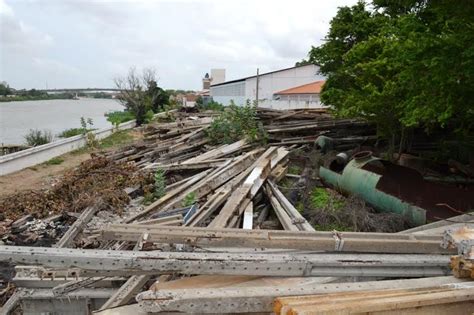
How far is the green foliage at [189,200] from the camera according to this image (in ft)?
21.2

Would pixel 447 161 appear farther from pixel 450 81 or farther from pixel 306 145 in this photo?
pixel 450 81

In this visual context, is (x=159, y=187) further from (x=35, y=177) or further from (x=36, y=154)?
(x=36, y=154)

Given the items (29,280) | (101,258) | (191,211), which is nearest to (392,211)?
(191,211)

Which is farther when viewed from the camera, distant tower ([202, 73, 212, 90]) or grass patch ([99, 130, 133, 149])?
distant tower ([202, 73, 212, 90])

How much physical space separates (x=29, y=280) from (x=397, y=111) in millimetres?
7713

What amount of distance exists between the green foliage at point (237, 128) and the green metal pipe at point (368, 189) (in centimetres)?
407

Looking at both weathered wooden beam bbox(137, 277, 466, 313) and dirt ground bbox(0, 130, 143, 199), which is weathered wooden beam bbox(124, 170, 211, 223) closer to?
weathered wooden beam bbox(137, 277, 466, 313)

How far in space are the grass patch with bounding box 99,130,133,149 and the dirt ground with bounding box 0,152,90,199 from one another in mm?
3039

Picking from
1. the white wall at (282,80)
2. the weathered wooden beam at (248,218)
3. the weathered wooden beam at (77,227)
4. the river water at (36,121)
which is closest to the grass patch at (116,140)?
the river water at (36,121)

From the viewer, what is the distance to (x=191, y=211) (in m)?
5.86

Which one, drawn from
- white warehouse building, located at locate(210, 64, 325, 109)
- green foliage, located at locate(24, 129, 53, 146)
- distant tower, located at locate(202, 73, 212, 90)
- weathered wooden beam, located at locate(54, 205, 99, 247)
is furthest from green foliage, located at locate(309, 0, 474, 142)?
distant tower, located at locate(202, 73, 212, 90)

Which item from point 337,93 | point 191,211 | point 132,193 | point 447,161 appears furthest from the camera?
point 337,93

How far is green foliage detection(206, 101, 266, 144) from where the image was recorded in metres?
11.9

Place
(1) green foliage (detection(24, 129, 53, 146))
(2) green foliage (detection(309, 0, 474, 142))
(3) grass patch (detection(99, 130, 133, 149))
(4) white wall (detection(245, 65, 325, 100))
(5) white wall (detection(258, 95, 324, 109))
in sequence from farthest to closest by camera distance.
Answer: (4) white wall (detection(245, 65, 325, 100)) → (5) white wall (detection(258, 95, 324, 109)) → (3) grass patch (detection(99, 130, 133, 149)) → (1) green foliage (detection(24, 129, 53, 146)) → (2) green foliage (detection(309, 0, 474, 142))
